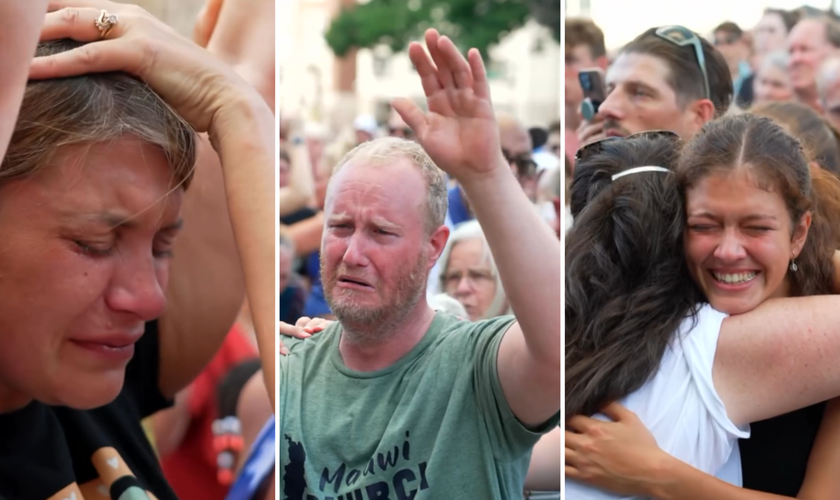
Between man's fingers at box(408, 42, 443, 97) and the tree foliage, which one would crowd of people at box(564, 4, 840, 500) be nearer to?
the tree foliage

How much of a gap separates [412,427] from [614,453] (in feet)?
1.52

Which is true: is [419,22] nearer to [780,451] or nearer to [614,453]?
[614,453]

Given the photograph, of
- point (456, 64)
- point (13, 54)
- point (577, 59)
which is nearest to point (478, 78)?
point (456, 64)

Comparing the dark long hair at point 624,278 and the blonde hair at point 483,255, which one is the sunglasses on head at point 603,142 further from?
the blonde hair at point 483,255

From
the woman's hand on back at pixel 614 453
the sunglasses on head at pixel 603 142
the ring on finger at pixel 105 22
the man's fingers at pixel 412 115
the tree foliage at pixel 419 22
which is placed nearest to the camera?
the ring on finger at pixel 105 22

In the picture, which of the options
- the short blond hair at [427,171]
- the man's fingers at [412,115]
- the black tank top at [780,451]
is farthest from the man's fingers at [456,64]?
the black tank top at [780,451]

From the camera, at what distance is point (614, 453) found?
2.09m

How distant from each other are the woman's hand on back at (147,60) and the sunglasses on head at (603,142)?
0.77 m

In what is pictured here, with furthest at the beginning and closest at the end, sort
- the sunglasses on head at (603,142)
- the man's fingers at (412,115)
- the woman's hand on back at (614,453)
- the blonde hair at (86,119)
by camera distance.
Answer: the sunglasses on head at (603,142)
the woman's hand on back at (614,453)
the man's fingers at (412,115)
the blonde hair at (86,119)

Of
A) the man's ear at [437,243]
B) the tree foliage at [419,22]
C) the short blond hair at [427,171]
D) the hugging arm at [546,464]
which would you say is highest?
the tree foliage at [419,22]

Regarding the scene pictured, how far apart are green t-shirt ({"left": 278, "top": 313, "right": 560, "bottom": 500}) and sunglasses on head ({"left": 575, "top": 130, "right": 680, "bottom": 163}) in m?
0.45

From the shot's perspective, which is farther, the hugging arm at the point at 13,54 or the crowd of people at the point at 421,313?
the crowd of people at the point at 421,313

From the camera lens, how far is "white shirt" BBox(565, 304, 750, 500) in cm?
204

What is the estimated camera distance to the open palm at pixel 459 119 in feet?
6.21
